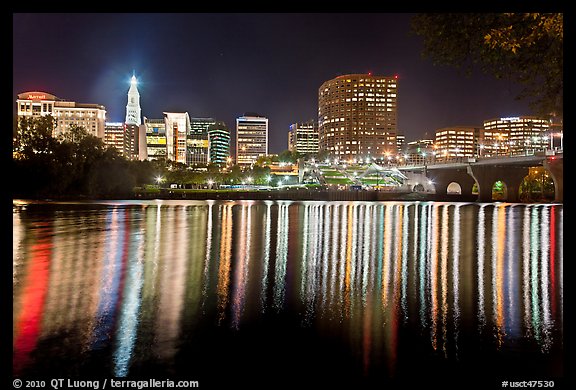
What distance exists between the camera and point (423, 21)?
10.6 metres

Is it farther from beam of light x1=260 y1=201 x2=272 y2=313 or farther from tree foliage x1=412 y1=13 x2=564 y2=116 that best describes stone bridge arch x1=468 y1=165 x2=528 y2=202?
tree foliage x1=412 y1=13 x2=564 y2=116

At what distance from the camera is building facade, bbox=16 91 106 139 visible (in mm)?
182500

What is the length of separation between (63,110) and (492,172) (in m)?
167

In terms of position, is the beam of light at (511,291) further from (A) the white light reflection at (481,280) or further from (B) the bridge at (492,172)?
(B) the bridge at (492,172)

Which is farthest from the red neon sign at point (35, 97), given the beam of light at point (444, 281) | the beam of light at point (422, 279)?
the beam of light at point (444, 281)

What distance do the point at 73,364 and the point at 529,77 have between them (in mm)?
11466

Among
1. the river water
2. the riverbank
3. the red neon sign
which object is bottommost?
the river water

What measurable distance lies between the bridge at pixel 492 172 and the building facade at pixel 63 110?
13492cm

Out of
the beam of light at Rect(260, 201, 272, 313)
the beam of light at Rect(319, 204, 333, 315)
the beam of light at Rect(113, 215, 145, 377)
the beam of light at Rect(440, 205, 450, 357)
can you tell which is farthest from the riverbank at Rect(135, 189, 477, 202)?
the beam of light at Rect(113, 215, 145, 377)

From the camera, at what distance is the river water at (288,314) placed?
20.1 ft

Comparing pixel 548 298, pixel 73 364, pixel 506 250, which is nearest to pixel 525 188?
pixel 506 250

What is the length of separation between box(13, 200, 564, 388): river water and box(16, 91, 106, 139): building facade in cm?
18513

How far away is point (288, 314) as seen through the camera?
329 inches

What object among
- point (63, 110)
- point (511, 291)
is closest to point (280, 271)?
point (511, 291)
